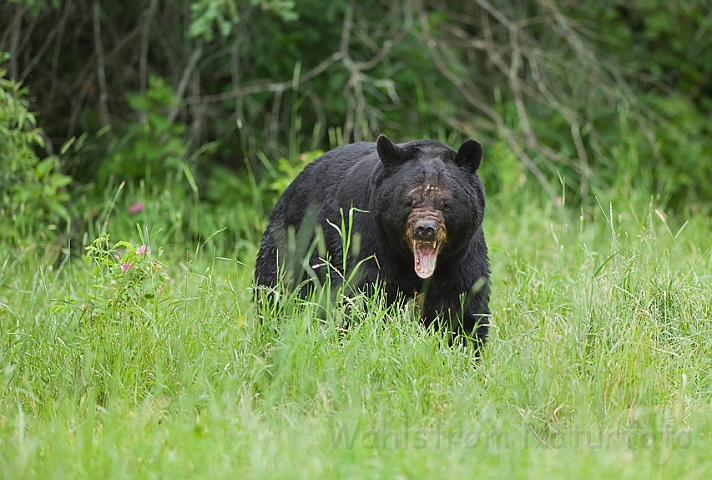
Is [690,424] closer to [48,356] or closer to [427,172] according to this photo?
[427,172]

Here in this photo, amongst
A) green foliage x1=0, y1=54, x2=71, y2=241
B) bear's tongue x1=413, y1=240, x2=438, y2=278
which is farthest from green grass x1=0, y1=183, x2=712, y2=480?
green foliage x1=0, y1=54, x2=71, y2=241

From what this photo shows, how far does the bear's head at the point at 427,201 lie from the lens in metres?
4.39

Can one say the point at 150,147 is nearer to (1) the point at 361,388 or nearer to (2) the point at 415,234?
(2) the point at 415,234

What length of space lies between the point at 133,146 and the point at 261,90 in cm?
119

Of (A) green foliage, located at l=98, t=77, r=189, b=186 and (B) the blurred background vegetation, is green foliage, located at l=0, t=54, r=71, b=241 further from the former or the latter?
(A) green foliage, located at l=98, t=77, r=189, b=186

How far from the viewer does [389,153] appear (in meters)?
4.57

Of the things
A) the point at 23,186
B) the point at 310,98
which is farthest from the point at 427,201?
the point at 310,98

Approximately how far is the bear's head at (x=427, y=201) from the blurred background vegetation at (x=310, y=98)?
10.2 feet

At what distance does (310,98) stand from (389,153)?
444 cm

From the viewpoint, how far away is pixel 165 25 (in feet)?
28.9

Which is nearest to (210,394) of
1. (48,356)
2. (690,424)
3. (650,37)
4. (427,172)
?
(48,356)

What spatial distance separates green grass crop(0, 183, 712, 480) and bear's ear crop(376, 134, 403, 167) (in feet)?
2.21

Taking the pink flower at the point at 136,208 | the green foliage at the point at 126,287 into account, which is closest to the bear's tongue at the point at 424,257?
the green foliage at the point at 126,287

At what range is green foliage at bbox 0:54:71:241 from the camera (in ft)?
20.3
